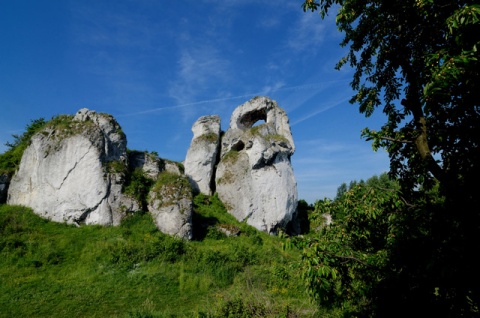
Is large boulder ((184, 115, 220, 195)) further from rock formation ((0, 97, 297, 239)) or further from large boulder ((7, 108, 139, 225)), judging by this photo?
large boulder ((7, 108, 139, 225))

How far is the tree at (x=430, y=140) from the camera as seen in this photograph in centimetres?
404

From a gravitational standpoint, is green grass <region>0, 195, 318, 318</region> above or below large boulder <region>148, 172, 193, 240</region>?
below

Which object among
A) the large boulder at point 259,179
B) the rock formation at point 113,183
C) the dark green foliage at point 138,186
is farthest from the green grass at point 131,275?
the large boulder at point 259,179

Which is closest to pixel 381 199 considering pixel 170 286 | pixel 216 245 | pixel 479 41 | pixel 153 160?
pixel 479 41

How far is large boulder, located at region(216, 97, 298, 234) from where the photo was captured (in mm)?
31469

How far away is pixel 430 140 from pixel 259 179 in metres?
26.8

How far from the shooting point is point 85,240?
779 inches

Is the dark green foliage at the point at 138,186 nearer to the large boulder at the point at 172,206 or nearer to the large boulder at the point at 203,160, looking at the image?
the large boulder at the point at 172,206

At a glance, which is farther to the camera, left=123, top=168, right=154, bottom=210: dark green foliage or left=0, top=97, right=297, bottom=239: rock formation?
left=123, top=168, right=154, bottom=210: dark green foliage

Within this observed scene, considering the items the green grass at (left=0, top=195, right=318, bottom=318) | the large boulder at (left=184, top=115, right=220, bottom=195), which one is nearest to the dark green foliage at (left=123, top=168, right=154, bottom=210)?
the green grass at (left=0, top=195, right=318, bottom=318)

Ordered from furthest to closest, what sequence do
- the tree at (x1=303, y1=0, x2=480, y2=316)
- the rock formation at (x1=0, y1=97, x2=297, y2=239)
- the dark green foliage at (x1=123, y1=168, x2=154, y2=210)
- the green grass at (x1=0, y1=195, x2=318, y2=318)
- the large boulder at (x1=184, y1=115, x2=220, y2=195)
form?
the large boulder at (x1=184, y1=115, x2=220, y2=195)
the dark green foliage at (x1=123, y1=168, x2=154, y2=210)
the rock formation at (x1=0, y1=97, x2=297, y2=239)
the green grass at (x1=0, y1=195, x2=318, y2=318)
the tree at (x1=303, y1=0, x2=480, y2=316)

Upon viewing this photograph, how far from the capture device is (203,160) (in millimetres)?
35656

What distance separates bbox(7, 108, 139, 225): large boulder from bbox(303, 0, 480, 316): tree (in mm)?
21321

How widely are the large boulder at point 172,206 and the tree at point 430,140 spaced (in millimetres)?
18795
